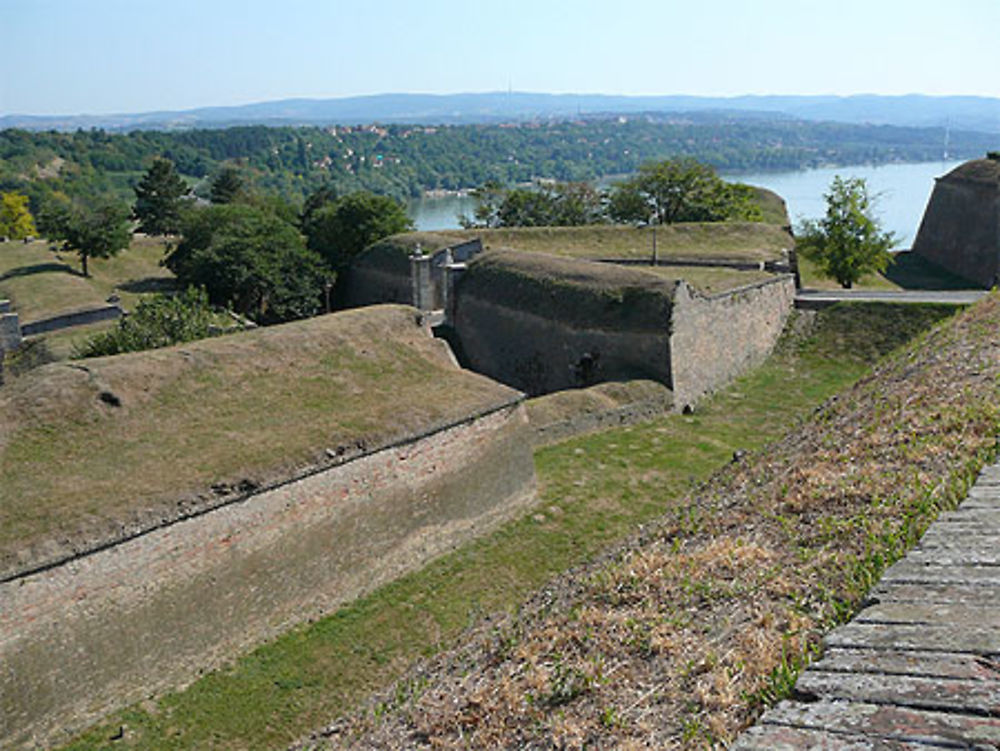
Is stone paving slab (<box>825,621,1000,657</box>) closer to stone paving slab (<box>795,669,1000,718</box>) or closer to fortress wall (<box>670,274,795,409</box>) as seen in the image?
stone paving slab (<box>795,669,1000,718</box>)

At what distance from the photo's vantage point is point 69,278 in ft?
125

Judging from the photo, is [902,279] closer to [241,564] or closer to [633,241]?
[633,241]

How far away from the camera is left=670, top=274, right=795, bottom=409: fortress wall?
960 inches

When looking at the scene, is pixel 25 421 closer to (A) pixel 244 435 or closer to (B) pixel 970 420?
(A) pixel 244 435

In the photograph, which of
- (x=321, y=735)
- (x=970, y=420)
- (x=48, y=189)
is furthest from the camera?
(x=48, y=189)

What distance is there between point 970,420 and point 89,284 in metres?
37.7

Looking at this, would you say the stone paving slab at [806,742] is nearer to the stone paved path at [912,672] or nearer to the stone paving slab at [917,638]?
the stone paved path at [912,672]

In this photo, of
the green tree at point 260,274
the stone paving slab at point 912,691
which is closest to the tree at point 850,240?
Answer: the green tree at point 260,274

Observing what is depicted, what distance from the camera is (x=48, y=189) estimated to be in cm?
9712

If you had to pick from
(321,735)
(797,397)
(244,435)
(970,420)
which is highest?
(970,420)

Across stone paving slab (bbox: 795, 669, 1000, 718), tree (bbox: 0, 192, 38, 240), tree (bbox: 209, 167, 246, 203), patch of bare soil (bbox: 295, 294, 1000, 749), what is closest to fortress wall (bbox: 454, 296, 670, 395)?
patch of bare soil (bbox: 295, 294, 1000, 749)

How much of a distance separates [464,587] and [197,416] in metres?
5.57

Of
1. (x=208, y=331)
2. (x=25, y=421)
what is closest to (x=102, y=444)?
(x=25, y=421)

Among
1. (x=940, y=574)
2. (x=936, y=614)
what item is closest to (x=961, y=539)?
(x=940, y=574)
